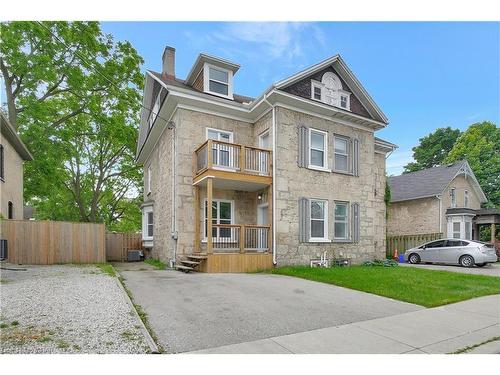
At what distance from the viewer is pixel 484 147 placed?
3272 centimetres

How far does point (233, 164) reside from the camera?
11922 mm

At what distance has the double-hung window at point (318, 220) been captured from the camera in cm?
1321

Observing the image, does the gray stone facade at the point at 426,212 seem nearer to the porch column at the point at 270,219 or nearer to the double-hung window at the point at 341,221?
the double-hung window at the point at 341,221

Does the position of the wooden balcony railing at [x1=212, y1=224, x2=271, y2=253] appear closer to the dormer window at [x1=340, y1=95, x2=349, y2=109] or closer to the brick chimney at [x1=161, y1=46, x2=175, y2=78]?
the dormer window at [x1=340, y1=95, x2=349, y2=109]

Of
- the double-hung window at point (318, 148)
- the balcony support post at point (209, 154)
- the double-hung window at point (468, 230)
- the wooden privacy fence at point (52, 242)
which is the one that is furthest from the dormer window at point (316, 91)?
the double-hung window at point (468, 230)

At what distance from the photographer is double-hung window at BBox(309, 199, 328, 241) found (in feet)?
43.3

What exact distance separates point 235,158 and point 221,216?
263cm

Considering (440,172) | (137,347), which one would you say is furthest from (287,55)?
(440,172)

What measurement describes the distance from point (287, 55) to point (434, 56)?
4132 mm

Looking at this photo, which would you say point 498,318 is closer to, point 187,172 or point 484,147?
point 187,172

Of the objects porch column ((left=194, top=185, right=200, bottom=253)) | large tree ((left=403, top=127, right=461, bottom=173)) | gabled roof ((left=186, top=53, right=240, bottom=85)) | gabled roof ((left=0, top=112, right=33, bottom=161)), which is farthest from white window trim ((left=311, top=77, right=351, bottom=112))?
large tree ((left=403, top=127, right=461, bottom=173))

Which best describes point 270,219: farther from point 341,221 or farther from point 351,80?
point 351,80

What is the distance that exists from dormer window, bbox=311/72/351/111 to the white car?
27.8ft

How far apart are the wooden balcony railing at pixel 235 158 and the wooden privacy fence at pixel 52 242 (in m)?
5.74
